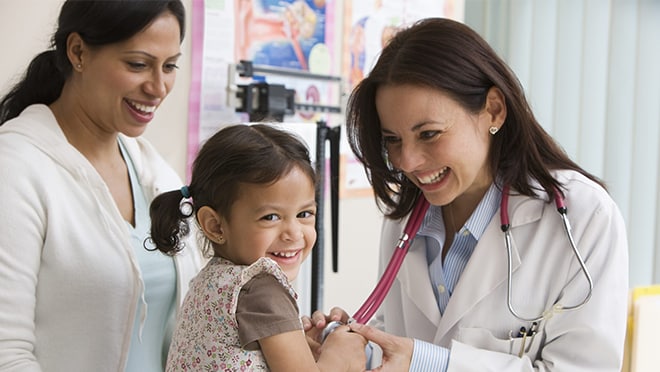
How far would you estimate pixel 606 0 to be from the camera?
3.17 m

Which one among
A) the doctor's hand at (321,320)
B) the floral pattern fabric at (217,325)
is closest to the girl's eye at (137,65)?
the floral pattern fabric at (217,325)

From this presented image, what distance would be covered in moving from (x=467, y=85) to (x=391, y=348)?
503 millimetres

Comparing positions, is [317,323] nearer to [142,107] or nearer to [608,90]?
[142,107]

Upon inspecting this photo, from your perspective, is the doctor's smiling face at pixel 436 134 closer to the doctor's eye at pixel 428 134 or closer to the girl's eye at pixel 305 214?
the doctor's eye at pixel 428 134

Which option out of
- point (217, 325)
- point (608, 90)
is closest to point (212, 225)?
point (217, 325)

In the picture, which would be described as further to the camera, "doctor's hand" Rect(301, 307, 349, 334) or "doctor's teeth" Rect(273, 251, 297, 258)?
"doctor's hand" Rect(301, 307, 349, 334)

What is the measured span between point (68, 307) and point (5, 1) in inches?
37.6

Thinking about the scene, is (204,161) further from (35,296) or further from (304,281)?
(304,281)

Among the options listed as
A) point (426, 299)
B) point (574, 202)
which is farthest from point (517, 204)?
point (426, 299)

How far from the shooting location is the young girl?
1.17 meters

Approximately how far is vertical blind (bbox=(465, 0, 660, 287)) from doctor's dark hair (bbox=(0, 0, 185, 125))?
219 cm

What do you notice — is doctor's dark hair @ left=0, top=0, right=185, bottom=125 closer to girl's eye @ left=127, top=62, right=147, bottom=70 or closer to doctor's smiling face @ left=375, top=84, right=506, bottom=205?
girl's eye @ left=127, top=62, right=147, bottom=70

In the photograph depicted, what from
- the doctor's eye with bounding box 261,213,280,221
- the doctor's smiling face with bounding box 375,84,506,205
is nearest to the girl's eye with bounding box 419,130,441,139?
the doctor's smiling face with bounding box 375,84,506,205

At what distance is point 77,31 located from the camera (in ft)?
4.78
